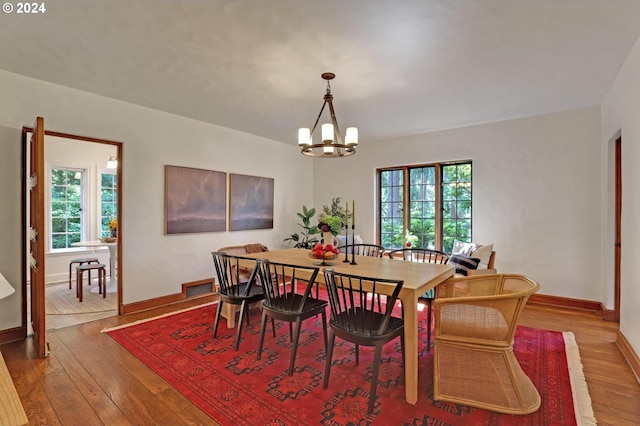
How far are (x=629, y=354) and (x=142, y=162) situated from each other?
17.4 ft

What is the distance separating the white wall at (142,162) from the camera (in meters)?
3.13

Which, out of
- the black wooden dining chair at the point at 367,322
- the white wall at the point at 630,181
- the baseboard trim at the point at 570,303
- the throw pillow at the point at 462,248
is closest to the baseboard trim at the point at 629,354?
the white wall at the point at 630,181

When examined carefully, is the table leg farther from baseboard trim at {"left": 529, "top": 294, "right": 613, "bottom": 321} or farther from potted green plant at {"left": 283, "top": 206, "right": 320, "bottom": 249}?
potted green plant at {"left": 283, "top": 206, "right": 320, "bottom": 249}

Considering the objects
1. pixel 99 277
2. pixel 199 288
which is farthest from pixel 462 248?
pixel 99 277

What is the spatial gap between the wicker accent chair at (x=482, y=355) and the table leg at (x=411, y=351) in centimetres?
15

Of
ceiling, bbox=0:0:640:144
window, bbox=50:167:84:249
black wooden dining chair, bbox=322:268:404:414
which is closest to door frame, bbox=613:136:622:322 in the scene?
ceiling, bbox=0:0:640:144

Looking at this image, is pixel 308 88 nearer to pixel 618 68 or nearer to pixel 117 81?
pixel 117 81

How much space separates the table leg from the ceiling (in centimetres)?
193

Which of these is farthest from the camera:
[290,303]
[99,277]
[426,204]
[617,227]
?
[426,204]

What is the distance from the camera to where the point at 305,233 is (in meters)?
6.40

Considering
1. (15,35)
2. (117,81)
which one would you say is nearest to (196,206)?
(117,81)

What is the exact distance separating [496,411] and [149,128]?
456 cm

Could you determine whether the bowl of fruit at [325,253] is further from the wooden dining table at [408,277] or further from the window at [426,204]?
the window at [426,204]

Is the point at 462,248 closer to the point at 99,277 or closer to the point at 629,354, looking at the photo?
the point at 629,354
